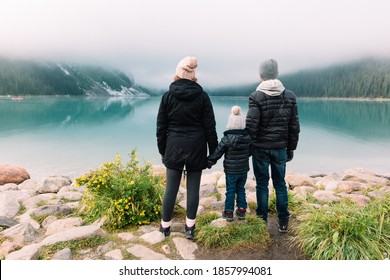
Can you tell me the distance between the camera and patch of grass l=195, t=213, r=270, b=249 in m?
4.99

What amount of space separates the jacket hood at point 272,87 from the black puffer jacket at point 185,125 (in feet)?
3.14

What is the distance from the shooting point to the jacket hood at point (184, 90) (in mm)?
4773

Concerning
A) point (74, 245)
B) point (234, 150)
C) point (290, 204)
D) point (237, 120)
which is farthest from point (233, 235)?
point (74, 245)

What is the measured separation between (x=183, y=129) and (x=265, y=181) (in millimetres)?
1750

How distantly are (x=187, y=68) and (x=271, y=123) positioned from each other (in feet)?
5.37

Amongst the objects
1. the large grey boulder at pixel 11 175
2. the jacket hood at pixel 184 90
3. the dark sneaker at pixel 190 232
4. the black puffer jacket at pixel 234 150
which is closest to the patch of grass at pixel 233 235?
the dark sneaker at pixel 190 232

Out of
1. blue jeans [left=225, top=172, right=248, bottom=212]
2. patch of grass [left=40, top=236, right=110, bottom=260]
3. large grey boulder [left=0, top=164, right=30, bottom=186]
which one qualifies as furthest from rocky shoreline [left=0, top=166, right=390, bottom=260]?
large grey boulder [left=0, top=164, right=30, bottom=186]

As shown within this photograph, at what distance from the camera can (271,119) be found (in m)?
5.18

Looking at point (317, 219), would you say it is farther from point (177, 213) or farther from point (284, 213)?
point (177, 213)

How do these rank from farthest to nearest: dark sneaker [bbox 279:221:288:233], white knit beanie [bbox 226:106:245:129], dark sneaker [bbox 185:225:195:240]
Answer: dark sneaker [bbox 279:221:288:233], white knit beanie [bbox 226:106:245:129], dark sneaker [bbox 185:225:195:240]

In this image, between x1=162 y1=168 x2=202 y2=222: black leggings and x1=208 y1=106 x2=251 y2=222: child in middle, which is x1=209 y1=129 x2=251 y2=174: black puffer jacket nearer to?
x1=208 y1=106 x2=251 y2=222: child in middle

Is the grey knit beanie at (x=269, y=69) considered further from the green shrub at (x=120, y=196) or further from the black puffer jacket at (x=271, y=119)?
the green shrub at (x=120, y=196)

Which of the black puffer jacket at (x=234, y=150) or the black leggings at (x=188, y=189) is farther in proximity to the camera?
the black puffer jacket at (x=234, y=150)

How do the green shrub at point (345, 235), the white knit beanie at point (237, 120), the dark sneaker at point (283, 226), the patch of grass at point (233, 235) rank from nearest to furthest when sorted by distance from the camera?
the green shrub at point (345, 235) < the patch of grass at point (233, 235) < the white knit beanie at point (237, 120) < the dark sneaker at point (283, 226)
